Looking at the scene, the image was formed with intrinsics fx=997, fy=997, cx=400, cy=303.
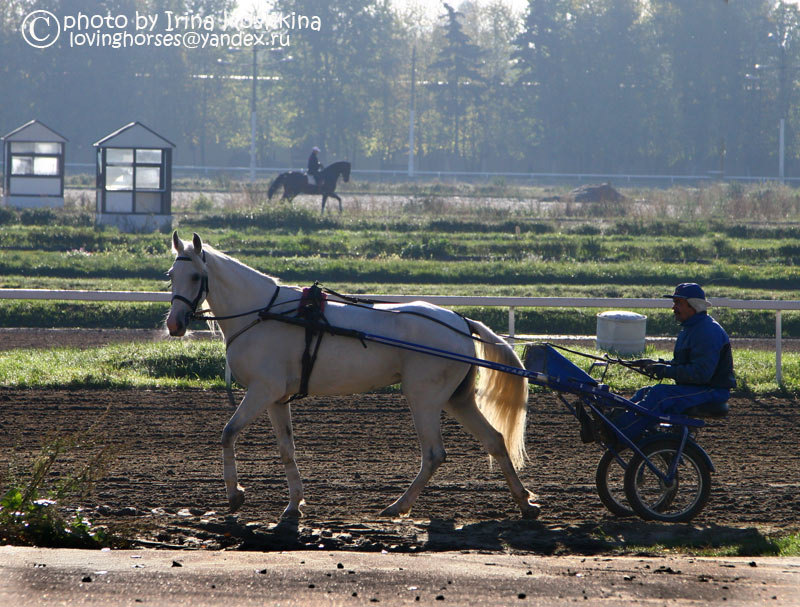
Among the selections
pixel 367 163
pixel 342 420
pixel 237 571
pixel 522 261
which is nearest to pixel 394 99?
pixel 367 163

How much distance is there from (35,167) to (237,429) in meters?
28.2

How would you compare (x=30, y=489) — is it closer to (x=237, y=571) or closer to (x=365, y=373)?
(x=237, y=571)

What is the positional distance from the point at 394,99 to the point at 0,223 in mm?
43861

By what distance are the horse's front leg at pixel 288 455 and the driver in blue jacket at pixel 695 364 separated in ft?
7.58

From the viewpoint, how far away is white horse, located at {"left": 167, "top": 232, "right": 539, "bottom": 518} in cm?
638

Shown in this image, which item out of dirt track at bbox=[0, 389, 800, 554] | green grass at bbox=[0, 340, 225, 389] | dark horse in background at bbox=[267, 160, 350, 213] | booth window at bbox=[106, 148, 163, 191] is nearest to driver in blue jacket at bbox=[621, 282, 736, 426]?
dirt track at bbox=[0, 389, 800, 554]

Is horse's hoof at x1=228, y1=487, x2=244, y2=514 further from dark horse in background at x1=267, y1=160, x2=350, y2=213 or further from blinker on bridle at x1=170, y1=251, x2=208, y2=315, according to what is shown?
dark horse in background at x1=267, y1=160, x2=350, y2=213

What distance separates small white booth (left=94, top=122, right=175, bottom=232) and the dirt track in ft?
57.5

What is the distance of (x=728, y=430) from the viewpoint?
345 inches

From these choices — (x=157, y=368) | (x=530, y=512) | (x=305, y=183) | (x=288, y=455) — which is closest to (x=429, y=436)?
(x=530, y=512)

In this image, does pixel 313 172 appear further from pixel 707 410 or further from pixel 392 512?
pixel 707 410

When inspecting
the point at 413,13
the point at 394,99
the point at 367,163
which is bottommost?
the point at 367,163

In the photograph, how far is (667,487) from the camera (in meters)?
6.31

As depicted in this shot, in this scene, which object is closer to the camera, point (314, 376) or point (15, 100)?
point (314, 376)
